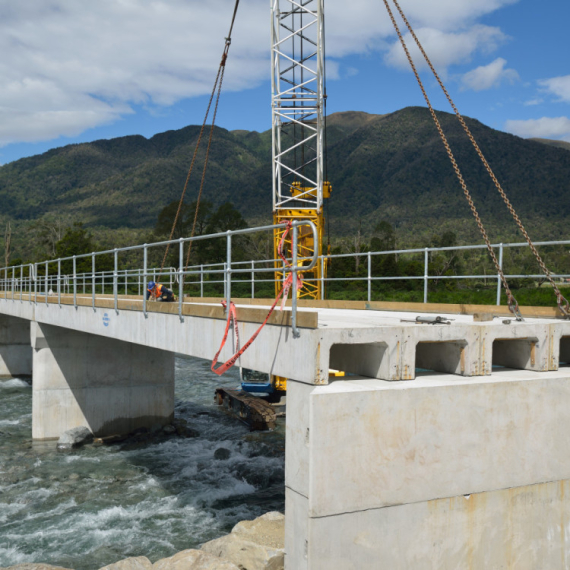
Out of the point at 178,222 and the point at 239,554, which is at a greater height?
the point at 178,222

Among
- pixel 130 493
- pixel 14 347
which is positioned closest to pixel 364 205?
pixel 14 347

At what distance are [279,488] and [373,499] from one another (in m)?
8.76

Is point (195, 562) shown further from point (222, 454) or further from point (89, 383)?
point (89, 383)

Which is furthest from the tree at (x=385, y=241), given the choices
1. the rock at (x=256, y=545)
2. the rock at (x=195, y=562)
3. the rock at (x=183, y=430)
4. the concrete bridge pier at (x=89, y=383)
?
the rock at (x=195, y=562)

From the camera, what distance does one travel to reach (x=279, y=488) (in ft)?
46.5

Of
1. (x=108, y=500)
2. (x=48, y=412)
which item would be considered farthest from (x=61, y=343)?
(x=108, y=500)

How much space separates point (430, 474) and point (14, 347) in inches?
1147

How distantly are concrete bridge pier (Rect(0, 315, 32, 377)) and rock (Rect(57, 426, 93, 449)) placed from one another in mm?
14830

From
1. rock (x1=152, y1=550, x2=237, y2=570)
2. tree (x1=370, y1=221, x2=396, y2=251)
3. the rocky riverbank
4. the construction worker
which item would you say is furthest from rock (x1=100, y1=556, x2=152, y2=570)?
tree (x1=370, y1=221, x2=396, y2=251)

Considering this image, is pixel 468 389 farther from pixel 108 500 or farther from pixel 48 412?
pixel 48 412

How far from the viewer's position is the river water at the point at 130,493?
37.1 ft

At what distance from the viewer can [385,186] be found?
133 meters

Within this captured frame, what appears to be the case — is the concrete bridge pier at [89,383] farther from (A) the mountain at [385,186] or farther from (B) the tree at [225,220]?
(A) the mountain at [385,186]

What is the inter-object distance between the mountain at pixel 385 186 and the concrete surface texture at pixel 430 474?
280 feet
